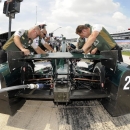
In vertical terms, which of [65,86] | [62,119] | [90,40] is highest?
[90,40]

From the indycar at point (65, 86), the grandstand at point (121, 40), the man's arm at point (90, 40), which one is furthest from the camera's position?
the grandstand at point (121, 40)

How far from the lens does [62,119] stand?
365 cm

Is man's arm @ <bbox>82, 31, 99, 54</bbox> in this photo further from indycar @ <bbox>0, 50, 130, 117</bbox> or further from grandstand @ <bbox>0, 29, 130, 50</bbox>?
grandstand @ <bbox>0, 29, 130, 50</bbox>

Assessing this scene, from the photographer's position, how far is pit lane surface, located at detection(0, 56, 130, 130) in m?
3.32

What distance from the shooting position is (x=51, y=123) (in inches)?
137

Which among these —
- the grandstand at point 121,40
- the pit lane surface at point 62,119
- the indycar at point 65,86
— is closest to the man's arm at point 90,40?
the indycar at point 65,86

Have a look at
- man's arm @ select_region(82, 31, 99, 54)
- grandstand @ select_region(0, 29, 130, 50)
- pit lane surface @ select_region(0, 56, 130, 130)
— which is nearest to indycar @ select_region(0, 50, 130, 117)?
pit lane surface @ select_region(0, 56, 130, 130)

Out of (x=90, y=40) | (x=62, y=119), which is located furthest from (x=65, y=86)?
(x=90, y=40)

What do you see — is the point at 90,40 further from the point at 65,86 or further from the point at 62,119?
the point at 62,119

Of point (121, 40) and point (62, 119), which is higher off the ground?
point (121, 40)

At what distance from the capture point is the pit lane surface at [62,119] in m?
3.32

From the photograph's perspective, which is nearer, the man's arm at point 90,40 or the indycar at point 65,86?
the indycar at point 65,86

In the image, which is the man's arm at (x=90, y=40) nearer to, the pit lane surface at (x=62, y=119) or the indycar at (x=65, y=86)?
the indycar at (x=65, y=86)

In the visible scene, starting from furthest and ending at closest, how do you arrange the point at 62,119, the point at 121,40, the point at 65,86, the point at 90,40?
1. the point at 121,40
2. the point at 90,40
3. the point at 62,119
4. the point at 65,86
